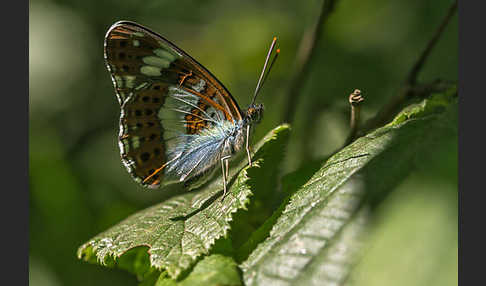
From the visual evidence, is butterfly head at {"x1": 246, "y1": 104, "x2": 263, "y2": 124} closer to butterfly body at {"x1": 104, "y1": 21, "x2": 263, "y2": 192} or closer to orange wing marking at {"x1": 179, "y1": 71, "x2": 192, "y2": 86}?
butterfly body at {"x1": 104, "y1": 21, "x2": 263, "y2": 192}

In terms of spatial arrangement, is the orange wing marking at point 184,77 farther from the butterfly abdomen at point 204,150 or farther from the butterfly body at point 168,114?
the butterfly abdomen at point 204,150

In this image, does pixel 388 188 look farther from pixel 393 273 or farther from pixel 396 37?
pixel 396 37

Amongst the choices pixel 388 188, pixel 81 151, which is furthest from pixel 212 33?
pixel 388 188

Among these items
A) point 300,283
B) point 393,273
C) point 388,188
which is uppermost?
point 388,188

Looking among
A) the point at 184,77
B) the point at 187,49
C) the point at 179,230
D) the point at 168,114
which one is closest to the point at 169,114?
the point at 168,114

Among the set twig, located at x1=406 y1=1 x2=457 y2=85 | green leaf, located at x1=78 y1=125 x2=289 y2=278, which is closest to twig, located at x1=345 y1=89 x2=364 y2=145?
green leaf, located at x1=78 y1=125 x2=289 y2=278

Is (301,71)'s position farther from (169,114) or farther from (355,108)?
(355,108)
